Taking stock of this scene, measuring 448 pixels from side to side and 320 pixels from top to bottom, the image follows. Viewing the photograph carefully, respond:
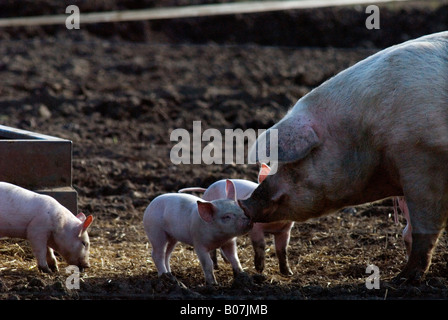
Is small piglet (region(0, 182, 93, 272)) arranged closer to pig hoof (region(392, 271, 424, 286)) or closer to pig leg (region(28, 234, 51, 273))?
pig leg (region(28, 234, 51, 273))

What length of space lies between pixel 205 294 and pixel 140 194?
10.5 feet

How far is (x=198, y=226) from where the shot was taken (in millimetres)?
4938

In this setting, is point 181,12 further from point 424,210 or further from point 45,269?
point 424,210

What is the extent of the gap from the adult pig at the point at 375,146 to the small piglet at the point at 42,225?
1091mm

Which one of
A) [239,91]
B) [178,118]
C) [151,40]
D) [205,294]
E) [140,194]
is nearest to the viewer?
[205,294]

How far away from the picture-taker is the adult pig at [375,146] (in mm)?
4680

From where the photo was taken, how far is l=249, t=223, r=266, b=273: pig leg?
535 cm

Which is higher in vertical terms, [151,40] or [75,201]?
[151,40]

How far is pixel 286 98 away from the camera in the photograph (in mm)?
12344

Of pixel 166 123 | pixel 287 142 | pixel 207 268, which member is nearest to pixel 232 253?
pixel 207 268

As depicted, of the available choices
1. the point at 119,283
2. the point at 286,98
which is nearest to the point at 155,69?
the point at 286,98

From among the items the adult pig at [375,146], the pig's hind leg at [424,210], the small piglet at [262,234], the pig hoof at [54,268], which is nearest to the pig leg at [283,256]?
the small piglet at [262,234]

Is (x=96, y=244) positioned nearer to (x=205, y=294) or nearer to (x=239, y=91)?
(x=205, y=294)

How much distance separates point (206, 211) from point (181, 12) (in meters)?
15.7
